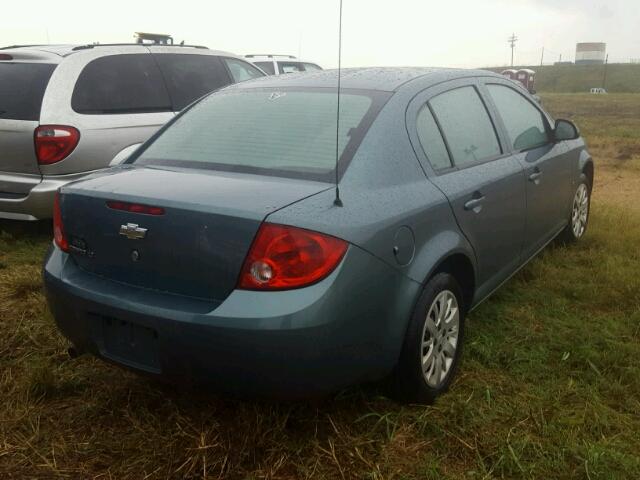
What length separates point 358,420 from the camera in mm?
2836

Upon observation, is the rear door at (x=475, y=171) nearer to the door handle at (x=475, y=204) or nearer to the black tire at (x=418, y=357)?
the door handle at (x=475, y=204)

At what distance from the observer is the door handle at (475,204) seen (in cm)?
323

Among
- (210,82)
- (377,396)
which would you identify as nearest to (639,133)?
(210,82)

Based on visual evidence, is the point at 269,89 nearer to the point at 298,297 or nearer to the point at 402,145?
A: the point at 402,145

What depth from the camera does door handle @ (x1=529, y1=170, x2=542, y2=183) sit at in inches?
161

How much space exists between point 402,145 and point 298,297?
990 millimetres

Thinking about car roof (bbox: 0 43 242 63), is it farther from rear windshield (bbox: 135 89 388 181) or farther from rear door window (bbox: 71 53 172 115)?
rear windshield (bbox: 135 89 388 181)

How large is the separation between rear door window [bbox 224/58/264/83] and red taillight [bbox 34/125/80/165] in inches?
97.2

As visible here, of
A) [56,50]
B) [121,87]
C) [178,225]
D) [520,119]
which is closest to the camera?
[178,225]

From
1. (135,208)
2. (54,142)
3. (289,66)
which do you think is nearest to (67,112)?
(54,142)

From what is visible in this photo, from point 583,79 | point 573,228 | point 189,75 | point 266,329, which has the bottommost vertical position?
point 583,79

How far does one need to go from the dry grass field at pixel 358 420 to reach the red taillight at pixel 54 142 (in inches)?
61.8

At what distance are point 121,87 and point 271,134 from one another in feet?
10.8

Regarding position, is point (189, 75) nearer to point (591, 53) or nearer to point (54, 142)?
point (54, 142)
